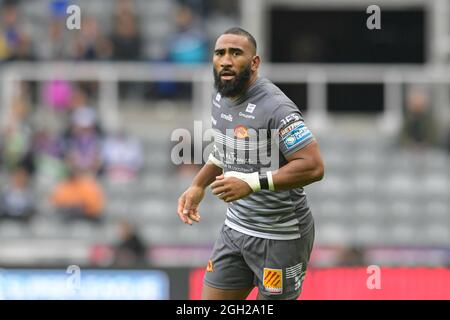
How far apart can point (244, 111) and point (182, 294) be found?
201 inches

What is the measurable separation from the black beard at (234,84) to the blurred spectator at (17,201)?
8723mm

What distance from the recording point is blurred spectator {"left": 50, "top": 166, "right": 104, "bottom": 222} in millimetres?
15578

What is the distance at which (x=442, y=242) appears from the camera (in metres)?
15.6

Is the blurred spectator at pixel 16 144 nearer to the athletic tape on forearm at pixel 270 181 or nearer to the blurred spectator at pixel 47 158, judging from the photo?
the blurred spectator at pixel 47 158

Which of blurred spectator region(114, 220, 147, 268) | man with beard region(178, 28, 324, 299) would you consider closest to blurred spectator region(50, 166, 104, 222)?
blurred spectator region(114, 220, 147, 268)

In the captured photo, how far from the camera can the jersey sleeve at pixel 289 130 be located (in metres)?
7.03

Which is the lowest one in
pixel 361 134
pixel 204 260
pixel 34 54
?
pixel 204 260

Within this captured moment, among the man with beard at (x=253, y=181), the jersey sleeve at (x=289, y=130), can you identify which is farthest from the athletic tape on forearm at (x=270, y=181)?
the jersey sleeve at (x=289, y=130)

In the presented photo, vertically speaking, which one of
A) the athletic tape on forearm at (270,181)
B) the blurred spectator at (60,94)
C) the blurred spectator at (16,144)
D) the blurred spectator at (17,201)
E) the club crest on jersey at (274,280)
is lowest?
the blurred spectator at (17,201)

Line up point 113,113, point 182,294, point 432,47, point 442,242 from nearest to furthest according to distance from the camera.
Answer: point 182,294 → point 442,242 → point 113,113 → point 432,47

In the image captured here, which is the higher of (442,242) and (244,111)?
(244,111)

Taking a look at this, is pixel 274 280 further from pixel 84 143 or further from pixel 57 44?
pixel 57 44

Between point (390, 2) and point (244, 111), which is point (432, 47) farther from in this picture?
point (244, 111)

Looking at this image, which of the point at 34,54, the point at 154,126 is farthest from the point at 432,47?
the point at 34,54
